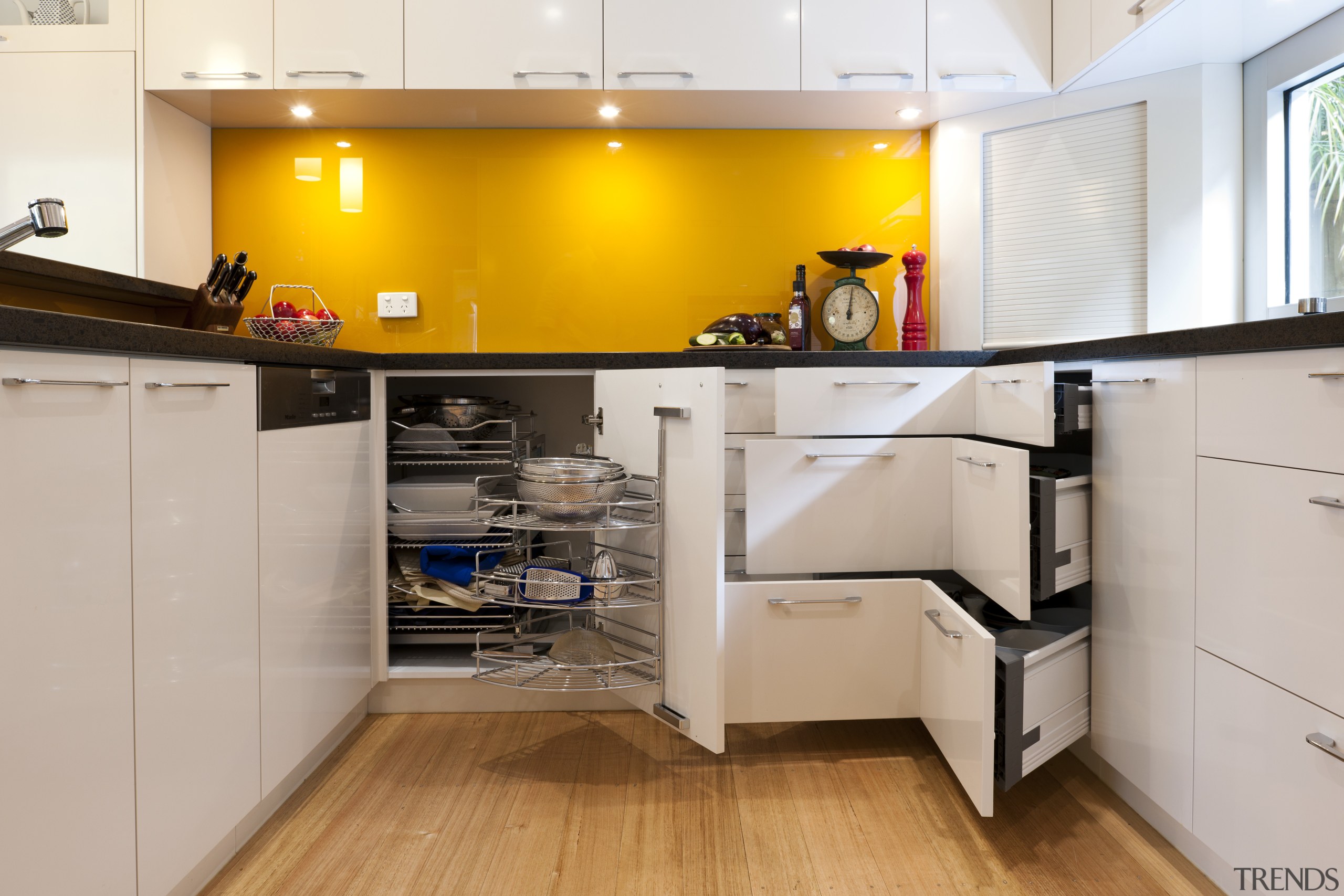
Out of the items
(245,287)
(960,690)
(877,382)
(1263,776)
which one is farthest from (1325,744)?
(245,287)

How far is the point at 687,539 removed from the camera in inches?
63.4

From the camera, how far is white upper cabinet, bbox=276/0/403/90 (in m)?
2.19

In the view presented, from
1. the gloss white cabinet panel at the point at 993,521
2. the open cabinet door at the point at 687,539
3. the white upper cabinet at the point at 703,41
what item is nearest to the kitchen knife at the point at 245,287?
the open cabinet door at the point at 687,539

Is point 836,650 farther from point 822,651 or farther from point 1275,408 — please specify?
point 1275,408

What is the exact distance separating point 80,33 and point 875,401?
2.41m

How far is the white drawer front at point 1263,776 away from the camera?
104 cm

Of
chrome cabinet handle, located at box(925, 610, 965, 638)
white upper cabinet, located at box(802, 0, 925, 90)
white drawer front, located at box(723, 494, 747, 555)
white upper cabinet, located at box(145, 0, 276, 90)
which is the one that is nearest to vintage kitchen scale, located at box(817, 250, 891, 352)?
white upper cabinet, located at box(802, 0, 925, 90)

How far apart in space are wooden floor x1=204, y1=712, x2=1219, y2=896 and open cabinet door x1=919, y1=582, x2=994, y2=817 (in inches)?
5.5

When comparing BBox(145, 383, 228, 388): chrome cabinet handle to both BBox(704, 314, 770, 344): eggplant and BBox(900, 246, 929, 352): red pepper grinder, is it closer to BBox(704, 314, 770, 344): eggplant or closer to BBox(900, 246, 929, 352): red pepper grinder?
BBox(704, 314, 770, 344): eggplant

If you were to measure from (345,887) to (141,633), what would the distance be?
1.95 feet

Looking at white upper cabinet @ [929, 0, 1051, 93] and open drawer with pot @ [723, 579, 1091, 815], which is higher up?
white upper cabinet @ [929, 0, 1051, 93]

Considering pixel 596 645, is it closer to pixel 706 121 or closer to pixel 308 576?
pixel 308 576

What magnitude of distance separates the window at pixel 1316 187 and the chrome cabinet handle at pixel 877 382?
3.18ft

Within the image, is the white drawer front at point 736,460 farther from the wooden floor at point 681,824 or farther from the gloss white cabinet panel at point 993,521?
the wooden floor at point 681,824
